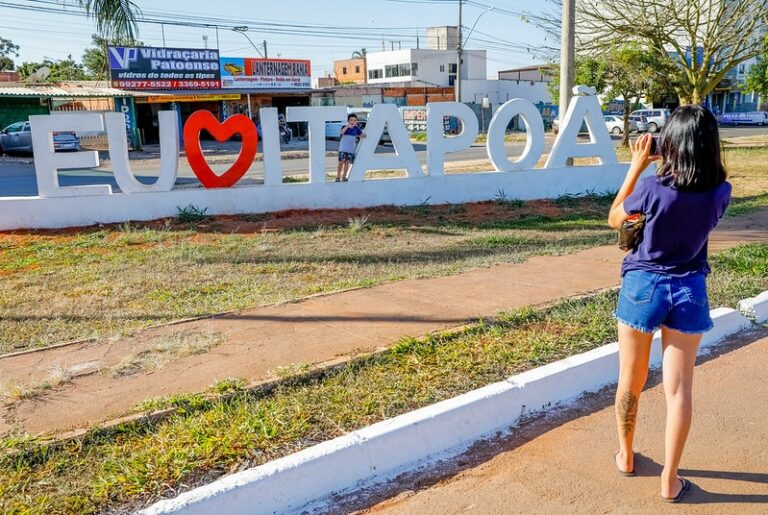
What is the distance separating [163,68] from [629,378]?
3520cm

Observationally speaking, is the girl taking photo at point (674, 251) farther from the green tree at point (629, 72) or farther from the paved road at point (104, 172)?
the green tree at point (629, 72)

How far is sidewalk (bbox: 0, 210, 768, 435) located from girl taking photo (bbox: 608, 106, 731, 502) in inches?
92.8

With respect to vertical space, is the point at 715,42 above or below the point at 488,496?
above

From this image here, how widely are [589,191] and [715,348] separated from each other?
9.79m

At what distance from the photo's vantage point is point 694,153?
122 inches

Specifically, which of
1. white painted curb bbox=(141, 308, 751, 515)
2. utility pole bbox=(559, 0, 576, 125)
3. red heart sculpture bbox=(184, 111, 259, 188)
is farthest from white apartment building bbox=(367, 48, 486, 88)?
white painted curb bbox=(141, 308, 751, 515)

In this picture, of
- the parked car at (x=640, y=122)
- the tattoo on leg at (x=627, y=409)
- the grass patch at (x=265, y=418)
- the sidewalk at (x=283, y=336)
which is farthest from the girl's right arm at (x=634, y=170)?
the parked car at (x=640, y=122)

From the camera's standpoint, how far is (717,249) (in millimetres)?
9086

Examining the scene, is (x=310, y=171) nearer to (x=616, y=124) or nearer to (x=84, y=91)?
(x=84, y=91)

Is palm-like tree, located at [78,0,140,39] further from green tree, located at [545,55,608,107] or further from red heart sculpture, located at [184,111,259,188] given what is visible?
green tree, located at [545,55,608,107]

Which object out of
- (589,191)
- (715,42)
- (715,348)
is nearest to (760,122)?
(715,42)

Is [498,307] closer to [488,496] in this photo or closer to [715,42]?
[488,496]

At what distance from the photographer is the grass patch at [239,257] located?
263 inches

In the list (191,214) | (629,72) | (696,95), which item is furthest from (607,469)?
(629,72)
